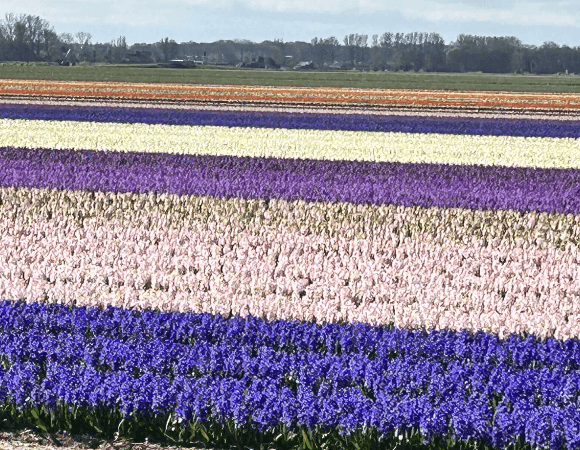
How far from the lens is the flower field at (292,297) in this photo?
5793mm

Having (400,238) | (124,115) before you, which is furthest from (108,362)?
(124,115)

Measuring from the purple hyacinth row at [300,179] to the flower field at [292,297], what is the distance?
65 mm

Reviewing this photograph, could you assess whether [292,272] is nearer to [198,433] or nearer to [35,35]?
[198,433]

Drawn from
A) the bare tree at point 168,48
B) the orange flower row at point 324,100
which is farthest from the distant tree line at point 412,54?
the orange flower row at point 324,100

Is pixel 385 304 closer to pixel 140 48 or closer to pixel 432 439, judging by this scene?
pixel 432 439

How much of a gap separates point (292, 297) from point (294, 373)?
2.05 meters

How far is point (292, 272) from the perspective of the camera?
9.45 meters

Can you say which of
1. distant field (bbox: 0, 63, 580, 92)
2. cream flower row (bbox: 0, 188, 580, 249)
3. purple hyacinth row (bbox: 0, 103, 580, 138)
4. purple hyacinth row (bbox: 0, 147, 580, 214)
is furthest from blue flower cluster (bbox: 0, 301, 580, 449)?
distant field (bbox: 0, 63, 580, 92)

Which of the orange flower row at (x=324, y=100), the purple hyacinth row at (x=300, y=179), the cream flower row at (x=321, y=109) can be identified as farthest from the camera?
the orange flower row at (x=324, y=100)

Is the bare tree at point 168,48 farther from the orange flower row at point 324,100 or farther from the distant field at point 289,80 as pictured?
the orange flower row at point 324,100

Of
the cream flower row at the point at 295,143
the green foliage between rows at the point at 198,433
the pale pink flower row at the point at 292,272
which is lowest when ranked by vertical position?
the green foliage between rows at the point at 198,433

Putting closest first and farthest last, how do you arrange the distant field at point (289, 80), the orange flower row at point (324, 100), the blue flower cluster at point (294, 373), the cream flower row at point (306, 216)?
the blue flower cluster at point (294, 373) < the cream flower row at point (306, 216) < the orange flower row at point (324, 100) < the distant field at point (289, 80)

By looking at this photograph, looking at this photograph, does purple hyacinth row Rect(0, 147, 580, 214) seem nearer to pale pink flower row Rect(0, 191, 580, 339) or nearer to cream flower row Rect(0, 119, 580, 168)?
pale pink flower row Rect(0, 191, 580, 339)

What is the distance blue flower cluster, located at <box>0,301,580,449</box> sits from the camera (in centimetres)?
566
